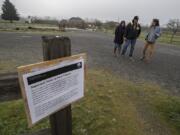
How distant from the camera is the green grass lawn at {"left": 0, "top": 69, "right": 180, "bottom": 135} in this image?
2.66 meters

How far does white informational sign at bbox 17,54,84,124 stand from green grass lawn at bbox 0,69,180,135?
144cm

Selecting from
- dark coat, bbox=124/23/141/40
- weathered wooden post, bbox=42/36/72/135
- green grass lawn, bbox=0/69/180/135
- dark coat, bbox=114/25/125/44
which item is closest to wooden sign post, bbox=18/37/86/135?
weathered wooden post, bbox=42/36/72/135

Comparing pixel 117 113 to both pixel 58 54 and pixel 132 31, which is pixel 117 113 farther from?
pixel 132 31

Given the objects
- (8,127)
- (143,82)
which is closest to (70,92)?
(8,127)

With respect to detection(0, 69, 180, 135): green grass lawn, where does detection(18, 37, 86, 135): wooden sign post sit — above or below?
above

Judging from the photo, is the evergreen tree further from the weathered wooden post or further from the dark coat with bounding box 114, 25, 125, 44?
the weathered wooden post

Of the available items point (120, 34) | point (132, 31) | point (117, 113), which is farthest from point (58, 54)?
point (120, 34)

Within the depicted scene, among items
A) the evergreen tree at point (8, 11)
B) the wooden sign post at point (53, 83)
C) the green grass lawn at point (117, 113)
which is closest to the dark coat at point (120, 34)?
the green grass lawn at point (117, 113)

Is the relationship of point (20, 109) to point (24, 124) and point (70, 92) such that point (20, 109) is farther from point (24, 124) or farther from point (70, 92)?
point (70, 92)

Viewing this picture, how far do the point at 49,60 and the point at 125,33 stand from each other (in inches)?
251

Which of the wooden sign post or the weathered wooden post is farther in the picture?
the weathered wooden post

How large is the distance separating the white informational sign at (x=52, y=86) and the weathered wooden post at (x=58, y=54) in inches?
3.4

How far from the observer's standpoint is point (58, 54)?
1.24 meters

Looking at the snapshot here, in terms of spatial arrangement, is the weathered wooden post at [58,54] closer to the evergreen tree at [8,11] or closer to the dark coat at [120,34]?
the dark coat at [120,34]
